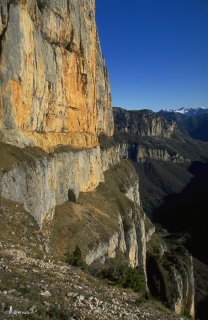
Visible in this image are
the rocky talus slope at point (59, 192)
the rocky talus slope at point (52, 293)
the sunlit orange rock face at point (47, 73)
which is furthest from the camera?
the sunlit orange rock face at point (47, 73)

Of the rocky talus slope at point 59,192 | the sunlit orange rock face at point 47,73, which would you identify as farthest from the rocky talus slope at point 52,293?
the sunlit orange rock face at point 47,73

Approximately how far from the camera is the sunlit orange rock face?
45219 millimetres

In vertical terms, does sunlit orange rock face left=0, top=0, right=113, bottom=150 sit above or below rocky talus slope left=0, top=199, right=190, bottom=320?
above

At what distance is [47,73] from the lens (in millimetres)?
56938

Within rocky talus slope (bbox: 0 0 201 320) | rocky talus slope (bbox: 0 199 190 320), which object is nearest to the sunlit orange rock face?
rocky talus slope (bbox: 0 0 201 320)

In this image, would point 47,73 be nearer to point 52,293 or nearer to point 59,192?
point 59,192

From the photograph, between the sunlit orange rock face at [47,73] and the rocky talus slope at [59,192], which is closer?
the rocky talus slope at [59,192]

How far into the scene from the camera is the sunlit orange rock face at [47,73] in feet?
148

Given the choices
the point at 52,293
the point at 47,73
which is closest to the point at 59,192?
the point at 47,73

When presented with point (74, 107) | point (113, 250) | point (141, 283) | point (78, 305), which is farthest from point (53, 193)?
point (78, 305)

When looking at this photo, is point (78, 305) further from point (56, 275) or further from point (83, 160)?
point (83, 160)

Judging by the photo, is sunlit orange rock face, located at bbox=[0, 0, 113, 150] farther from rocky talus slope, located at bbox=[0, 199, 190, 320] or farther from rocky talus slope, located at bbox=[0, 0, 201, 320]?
rocky talus slope, located at bbox=[0, 199, 190, 320]

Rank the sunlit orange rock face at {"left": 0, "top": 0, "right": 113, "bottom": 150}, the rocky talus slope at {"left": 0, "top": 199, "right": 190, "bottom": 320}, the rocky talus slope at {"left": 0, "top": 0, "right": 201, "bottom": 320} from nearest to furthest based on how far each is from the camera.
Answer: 1. the rocky talus slope at {"left": 0, "top": 199, "right": 190, "bottom": 320}
2. the rocky talus slope at {"left": 0, "top": 0, "right": 201, "bottom": 320}
3. the sunlit orange rock face at {"left": 0, "top": 0, "right": 113, "bottom": 150}

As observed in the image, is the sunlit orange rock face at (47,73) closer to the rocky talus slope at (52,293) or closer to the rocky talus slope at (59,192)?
the rocky talus slope at (59,192)
